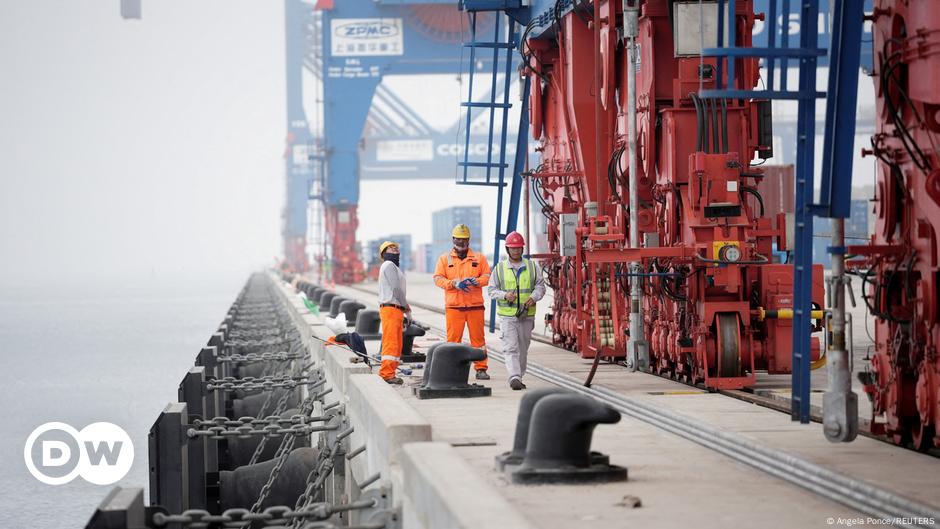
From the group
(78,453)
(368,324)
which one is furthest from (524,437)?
(78,453)

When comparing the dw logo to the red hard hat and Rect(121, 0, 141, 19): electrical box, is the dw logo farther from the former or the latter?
the red hard hat

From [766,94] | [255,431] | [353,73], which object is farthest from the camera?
[353,73]

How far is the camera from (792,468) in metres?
8.63

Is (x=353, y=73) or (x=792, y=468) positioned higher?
(x=353, y=73)

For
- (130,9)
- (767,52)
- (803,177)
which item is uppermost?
(130,9)

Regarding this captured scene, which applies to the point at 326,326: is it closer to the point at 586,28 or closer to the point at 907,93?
the point at 586,28

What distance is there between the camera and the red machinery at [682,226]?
558 inches

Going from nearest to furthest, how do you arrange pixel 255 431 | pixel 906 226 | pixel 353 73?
pixel 906 226
pixel 255 431
pixel 353 73

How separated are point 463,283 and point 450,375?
4.87 feet

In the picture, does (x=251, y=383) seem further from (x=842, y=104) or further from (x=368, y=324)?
(x=842, y=104)

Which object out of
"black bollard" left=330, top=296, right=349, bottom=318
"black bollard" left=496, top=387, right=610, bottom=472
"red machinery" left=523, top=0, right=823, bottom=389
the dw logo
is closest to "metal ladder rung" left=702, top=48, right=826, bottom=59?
"black bollard" left=496, top=387, right=610, bottom=472

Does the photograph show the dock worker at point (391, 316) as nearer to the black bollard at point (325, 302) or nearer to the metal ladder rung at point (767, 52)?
the metal ladder rung at point (767, 52)

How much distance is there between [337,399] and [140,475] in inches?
434

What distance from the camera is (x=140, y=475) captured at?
972 inches
